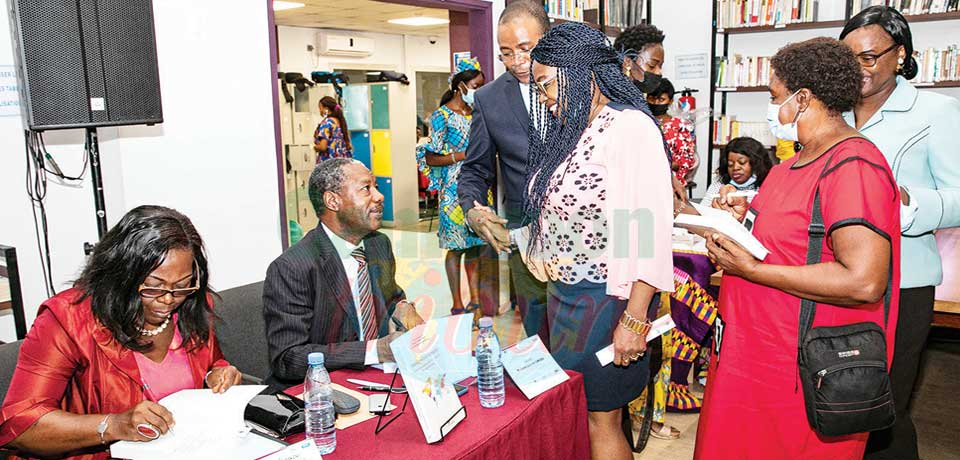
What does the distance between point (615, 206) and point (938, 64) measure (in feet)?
17.4

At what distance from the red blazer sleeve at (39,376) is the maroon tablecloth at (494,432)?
21.1 inches

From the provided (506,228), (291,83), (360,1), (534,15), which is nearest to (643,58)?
(534,15)

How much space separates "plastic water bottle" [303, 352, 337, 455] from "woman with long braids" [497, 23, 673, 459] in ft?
2.33

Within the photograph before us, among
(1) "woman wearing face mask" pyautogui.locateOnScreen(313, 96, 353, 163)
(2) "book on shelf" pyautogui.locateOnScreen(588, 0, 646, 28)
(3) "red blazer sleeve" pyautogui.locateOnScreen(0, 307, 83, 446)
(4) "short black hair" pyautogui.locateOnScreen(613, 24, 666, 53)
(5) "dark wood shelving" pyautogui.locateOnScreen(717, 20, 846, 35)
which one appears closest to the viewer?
(3) "red blazer sleeve" pyautogui.locateOnScreen(0, 307, 83, 446)

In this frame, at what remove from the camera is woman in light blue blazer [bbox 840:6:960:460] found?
6.85 ft

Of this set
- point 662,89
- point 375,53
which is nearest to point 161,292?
point 662,89

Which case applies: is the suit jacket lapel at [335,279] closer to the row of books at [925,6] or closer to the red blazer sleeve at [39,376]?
the red blazer sleeve at [39,376]

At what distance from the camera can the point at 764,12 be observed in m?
6.39

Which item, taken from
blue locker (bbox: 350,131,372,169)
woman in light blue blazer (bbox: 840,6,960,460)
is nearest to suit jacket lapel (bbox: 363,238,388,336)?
woman in light blue blazer (bbox: 840,6,960,460)

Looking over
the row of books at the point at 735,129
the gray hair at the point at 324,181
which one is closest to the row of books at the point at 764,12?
the row of books at the point at 735,129

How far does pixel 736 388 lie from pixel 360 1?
809 cm

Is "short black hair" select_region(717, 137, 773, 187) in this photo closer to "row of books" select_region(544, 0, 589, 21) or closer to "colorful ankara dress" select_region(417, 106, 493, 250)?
Result: "colorful ankara dress" select_region(417, 106, 493, 250)

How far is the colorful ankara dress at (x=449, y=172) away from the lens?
15.6ft

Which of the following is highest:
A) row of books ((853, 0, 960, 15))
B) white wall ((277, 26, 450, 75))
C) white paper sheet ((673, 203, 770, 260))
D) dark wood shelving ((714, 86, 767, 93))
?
white wall ((277, 26, 450, 75))
